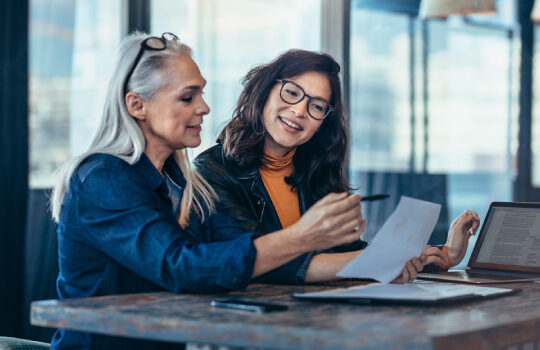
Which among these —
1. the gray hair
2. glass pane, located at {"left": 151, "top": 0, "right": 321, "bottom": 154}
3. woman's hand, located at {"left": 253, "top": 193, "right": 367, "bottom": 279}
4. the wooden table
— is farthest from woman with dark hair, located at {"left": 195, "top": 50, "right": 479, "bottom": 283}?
glass pane, located at {"left": 151, "top": 0, "right": 321, "bottom": 154}

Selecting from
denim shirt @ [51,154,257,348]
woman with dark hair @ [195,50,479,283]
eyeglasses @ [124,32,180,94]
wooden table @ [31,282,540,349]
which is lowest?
wooden table @ [31,282,540,349]

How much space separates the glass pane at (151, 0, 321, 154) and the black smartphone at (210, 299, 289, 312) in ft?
8.71

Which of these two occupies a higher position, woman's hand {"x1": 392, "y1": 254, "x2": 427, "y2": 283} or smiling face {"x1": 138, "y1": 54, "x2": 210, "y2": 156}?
smiling face {"x1": 138, "y1": 54, "x2": 210, "y2": 156}

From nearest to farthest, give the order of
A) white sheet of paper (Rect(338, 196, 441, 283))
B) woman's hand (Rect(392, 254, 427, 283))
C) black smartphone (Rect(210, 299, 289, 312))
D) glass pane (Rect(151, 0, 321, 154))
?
1. black smartphone (Rect(210, 299, 289, 312))
2. white sheet of paper (Rect(338, 196, 441, 283))
3. woman's hand (Rect(392, 254, 427, 283))
4. glass pane (Rect(151, 0, 321, 154))

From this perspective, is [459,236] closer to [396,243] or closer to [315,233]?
[396,243]

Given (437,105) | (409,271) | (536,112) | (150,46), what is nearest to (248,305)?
(409,271)

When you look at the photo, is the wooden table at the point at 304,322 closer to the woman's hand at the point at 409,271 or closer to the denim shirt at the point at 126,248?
the denim shirt at the point at 126,248

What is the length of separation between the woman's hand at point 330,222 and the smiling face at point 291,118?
85 centimetres

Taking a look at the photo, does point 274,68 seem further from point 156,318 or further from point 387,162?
point 387,162

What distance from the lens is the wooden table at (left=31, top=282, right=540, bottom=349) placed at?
1.09 meters

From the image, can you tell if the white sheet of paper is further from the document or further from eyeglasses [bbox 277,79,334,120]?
eyeglasses [bbox 277,79,334,120]

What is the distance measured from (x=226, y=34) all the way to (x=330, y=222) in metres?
2.95

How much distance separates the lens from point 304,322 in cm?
118

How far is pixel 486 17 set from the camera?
18.8 feet
